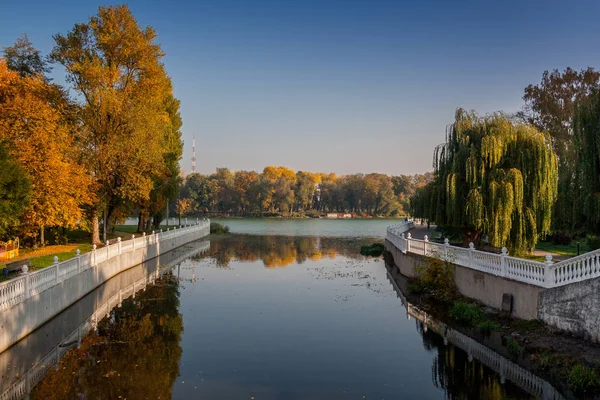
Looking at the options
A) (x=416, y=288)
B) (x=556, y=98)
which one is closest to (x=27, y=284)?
(x=416, y=288)

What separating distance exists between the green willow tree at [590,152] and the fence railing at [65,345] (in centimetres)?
1608

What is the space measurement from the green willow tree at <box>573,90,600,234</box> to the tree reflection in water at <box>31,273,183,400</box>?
13.2 metres

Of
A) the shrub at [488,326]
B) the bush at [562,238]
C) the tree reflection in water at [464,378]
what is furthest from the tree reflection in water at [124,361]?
the bush at [562,238]

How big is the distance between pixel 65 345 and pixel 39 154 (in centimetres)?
1128

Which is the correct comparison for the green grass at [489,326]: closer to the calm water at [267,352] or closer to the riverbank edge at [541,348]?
the riverbank edge at [541,348]

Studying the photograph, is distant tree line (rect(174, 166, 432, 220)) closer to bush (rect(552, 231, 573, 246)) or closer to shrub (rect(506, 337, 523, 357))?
bush (rect(552, 231, 573, 246))

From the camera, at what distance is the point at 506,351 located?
12.8 metres

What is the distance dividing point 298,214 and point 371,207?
63.2 ft

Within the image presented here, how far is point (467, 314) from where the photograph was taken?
1577 centimetres

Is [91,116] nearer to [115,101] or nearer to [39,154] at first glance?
[115,101]

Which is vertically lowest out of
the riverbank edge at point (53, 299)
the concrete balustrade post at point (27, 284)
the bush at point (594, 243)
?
the riverbank edge at point (53, 299)

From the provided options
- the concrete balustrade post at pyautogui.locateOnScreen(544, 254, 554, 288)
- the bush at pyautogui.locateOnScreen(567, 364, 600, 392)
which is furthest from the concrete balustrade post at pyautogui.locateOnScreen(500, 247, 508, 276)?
the bush at pyautogui.locateOnScreen(567, 364, 600, 392)

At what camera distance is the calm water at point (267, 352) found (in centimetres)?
1057

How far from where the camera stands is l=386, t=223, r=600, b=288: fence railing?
12.1m
